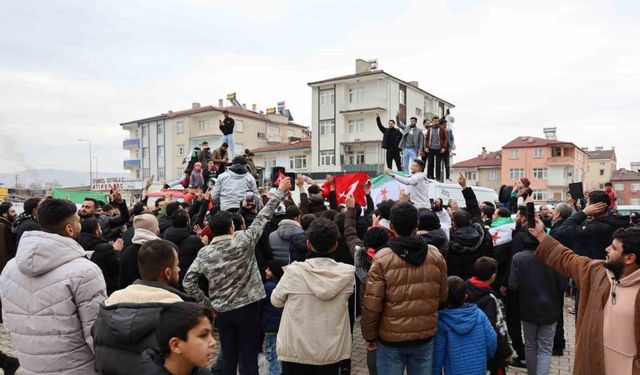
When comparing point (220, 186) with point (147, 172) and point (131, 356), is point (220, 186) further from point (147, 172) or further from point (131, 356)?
point (147, 172)

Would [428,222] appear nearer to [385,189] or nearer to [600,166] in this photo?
[385,189]

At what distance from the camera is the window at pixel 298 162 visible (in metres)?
52.2

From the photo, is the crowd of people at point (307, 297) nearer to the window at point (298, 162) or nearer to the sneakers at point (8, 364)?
the sneakers at point (8, 364)

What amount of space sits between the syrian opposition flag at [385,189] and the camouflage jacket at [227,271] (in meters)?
5.95

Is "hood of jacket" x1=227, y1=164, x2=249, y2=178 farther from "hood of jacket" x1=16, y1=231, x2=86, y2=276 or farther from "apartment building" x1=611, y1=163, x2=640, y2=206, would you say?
"apartment building" x1=611, y1=163, x2=640, y2=206

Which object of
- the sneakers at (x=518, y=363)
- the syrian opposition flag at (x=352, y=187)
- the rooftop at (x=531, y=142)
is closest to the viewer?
the sneakers at (x=518, y=363)

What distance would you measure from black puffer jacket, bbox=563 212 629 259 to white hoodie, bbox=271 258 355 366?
371 cm

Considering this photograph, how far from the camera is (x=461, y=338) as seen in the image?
12.5 ft

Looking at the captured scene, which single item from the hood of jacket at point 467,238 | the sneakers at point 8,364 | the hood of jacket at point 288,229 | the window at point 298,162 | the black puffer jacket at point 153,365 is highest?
the window at point 298,162

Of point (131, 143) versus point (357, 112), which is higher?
point (357, 112)

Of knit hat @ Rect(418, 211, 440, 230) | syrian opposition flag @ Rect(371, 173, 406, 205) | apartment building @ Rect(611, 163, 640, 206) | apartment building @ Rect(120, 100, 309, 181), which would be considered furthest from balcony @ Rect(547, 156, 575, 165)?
knit hat @ Rect(418, 211, 440, 230)

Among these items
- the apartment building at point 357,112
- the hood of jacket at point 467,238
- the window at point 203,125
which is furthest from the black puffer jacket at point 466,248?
the window at point 203,125

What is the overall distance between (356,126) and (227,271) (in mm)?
44905

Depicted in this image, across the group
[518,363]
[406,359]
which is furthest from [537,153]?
[406,359]
